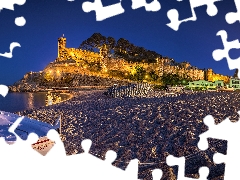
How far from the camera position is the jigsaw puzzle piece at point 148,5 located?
4.38m

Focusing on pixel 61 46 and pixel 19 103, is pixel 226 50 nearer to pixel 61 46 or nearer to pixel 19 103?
pixel 19 103

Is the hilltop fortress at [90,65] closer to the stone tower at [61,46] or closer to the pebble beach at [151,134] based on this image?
the stone tower at [61,46]

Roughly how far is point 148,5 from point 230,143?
2.29 meters

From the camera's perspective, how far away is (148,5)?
4.42 m

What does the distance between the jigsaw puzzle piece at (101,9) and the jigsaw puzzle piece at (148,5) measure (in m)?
0.21

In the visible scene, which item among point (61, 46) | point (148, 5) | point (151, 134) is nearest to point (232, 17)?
point (148, 5)

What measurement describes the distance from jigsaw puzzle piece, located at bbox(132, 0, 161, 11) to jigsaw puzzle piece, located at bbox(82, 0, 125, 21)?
0.69 ft

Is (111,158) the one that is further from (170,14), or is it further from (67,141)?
(67,141)

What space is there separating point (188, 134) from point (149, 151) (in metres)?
1.29

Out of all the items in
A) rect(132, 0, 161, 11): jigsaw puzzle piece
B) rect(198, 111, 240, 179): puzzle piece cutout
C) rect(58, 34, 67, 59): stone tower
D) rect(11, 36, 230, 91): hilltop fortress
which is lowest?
rect(198, 111, 240, 179): puzzle piece cutout

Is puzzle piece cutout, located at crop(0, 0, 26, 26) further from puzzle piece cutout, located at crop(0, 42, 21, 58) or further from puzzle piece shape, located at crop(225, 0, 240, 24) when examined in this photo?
puzzle piece shape, located at crop(225, 0, 240, 24)

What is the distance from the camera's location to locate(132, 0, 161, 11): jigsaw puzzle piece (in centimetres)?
438

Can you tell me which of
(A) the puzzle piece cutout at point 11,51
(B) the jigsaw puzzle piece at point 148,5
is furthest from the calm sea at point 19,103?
(B) the jigsaw puzzle piece at point 148,5

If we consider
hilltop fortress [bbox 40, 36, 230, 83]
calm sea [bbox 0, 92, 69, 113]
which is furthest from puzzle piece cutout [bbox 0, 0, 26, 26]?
hilltop fortress [bbox 40, 36, 230, 83]
